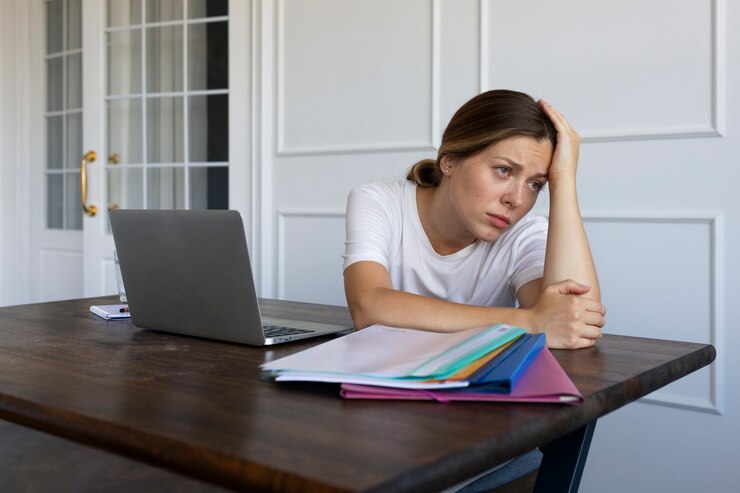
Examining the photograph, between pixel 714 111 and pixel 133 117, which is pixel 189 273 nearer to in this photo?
pixel 714 111

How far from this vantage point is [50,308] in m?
1.75

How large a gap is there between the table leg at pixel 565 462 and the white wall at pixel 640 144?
1.36 m

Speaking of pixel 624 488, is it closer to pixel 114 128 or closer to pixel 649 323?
pixel 649 323

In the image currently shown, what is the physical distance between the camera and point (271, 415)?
0.81 metres

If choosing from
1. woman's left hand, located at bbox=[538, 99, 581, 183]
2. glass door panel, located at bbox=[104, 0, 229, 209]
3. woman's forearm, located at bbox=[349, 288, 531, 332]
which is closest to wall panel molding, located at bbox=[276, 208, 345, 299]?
glass door panel, located at bbox=[104, 0, 229, 209]

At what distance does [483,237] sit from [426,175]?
323 mm

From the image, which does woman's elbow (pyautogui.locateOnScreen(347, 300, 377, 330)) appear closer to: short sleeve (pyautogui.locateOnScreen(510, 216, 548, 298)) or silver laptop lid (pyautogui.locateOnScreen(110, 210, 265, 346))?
silver laptop lid (pyautogui.locateOnScreen(110, 210, 265, 346))

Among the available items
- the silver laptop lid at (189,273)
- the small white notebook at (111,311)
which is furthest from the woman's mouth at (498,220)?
the small white notebook at (111,311)

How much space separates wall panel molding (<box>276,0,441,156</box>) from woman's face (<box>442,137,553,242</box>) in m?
1.17

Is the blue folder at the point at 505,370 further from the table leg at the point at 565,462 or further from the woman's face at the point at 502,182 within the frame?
the woman's face at the point at 502,182

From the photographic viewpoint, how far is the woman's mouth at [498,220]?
5.39ft

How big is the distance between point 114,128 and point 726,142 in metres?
2.82

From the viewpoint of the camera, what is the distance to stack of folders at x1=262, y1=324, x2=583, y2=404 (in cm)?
87

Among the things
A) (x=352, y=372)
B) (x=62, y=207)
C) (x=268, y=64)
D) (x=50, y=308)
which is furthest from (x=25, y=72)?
(x=352, y=372)
